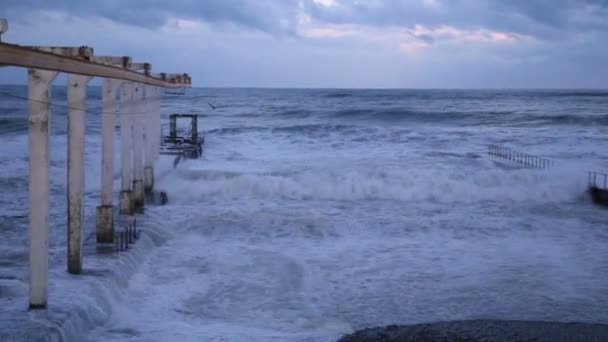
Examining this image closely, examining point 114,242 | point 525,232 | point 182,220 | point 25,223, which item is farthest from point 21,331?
point 525,232

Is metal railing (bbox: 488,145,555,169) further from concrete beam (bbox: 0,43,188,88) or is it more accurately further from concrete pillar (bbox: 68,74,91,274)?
concrete pillar (bbox: 68,74,91,274)

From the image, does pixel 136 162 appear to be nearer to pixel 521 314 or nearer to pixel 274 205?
pixel 274 205

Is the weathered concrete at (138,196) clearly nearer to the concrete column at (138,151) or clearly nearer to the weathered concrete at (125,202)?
the concrete column at (138,151)

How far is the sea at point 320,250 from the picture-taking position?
29.5 ft

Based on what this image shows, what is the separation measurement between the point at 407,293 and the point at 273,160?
1936 cm

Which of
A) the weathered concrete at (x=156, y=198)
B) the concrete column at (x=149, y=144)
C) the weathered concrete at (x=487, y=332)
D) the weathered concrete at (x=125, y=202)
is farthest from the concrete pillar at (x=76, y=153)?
the weathered concrete at (x=156, y=198)

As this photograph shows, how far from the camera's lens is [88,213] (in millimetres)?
16203

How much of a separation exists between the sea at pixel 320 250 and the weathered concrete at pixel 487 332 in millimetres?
484

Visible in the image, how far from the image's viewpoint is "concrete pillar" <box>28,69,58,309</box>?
24.7 feet

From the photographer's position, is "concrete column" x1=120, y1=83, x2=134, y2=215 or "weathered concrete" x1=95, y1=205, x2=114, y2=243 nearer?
"weathered concrete" x1=95, y1=205, x2=114, y2=243

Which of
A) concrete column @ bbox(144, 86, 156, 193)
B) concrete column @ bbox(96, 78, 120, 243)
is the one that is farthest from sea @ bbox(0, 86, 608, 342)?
concrete column @ bbox(144, 86, 156, 193)

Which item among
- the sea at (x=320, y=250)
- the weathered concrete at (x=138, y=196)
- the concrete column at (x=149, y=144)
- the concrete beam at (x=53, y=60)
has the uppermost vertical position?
the concrete beam at (x=53, y=60)

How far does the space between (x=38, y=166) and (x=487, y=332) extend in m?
5.62

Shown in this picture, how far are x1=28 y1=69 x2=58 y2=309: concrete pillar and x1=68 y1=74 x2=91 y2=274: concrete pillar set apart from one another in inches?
62.0
